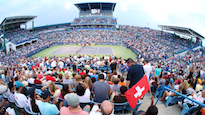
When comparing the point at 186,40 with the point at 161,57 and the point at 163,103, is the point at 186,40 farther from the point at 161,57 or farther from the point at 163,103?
the point at 163,103

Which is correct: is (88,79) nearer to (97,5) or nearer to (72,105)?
(72,105)

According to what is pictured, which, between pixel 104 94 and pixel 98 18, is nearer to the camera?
pixel 104 94

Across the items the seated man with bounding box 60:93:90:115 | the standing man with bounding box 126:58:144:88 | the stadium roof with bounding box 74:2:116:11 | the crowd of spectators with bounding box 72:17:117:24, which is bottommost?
the seated man with bounding box 60:93:90:115

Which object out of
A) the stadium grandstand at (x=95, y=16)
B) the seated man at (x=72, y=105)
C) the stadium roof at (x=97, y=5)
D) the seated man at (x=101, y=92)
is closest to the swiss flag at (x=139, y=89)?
the seated man at (x=101, y=92)

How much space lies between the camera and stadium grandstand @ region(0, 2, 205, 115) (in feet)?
14.8

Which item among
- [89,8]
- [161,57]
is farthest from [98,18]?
[161,57]

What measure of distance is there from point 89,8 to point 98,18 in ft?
27.2

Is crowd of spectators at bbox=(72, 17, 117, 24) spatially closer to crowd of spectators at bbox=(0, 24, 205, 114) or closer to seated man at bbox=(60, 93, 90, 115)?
crowd of spectators at bbox=(0, 24, 205, 114)

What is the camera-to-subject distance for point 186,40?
3847cm

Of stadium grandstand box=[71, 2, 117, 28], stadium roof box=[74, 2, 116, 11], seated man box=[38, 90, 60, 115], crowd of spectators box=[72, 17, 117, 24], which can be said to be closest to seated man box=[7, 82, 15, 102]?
seated man box=[38, 90, 60, 115]

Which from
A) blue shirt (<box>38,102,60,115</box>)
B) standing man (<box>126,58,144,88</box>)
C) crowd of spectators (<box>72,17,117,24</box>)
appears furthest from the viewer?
crowd of spectators (<box>72,17,117,24</box>)

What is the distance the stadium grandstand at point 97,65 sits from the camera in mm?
4500

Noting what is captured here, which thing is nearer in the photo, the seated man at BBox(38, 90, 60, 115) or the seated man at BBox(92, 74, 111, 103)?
the seated man at BBox(38, 90, 60, 115)

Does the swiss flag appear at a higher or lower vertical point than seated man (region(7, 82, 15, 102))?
higher
